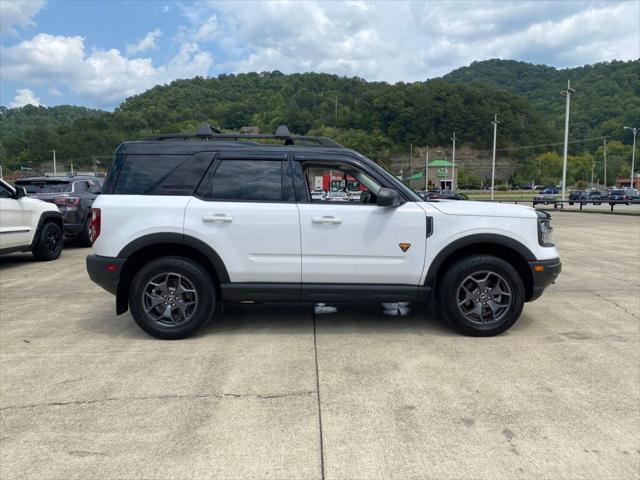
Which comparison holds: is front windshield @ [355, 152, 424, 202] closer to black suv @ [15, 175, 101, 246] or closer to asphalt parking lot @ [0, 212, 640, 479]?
asphalt parking lot @ [0, 212, 640, 479]

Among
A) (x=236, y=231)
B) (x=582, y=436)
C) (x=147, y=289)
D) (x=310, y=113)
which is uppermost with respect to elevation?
(x=310, y=113)

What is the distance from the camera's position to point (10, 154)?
109 metres

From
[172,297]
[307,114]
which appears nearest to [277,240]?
[172,297]

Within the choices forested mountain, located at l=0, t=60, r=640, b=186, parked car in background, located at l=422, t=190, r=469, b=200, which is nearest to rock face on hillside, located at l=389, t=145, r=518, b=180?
forested mountain, located at l=0, t=60, r=640, b=186

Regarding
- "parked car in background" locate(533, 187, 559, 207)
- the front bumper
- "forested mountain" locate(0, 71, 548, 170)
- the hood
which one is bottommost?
"parked car in background" locate(533, 187, 559, 207)

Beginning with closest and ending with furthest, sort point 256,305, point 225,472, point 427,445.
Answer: point 225,472 → point 427,445 → point 256,305

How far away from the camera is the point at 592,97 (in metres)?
90.7

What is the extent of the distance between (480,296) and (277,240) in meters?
2.05

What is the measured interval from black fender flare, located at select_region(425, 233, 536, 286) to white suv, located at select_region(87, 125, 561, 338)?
1cm

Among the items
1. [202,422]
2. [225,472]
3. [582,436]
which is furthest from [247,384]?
[582,436]

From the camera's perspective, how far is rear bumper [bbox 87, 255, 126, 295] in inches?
182

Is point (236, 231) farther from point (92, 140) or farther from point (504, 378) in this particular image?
point (92, 140)

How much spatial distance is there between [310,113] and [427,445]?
12338 centimetres

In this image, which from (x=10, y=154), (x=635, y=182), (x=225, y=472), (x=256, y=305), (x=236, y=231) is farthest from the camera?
(x=10, y=154)
